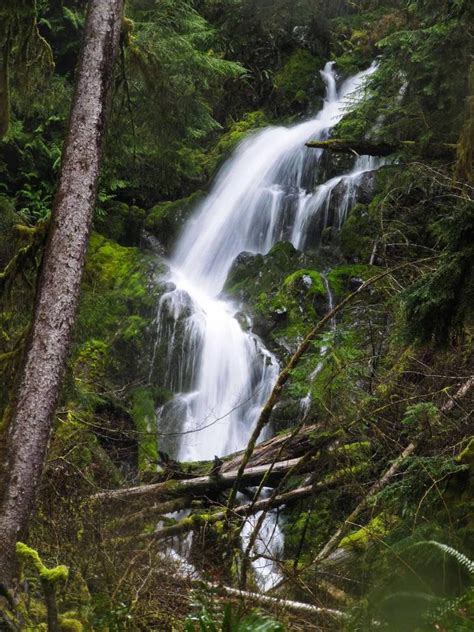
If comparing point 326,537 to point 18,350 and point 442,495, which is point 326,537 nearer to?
point 442,495

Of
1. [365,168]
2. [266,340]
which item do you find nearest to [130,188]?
[365,168]

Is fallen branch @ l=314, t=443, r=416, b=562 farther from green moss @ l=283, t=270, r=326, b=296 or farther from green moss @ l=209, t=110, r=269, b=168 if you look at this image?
green moss @ l=209, t=110, r=269, b=168

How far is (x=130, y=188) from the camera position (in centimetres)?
1769

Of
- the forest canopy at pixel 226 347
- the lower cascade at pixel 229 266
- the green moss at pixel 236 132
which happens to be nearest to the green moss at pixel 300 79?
the lower cascade at pixel 229 266

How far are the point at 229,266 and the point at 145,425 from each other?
547cm

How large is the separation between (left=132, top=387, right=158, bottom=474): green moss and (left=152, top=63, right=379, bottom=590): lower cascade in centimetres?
31

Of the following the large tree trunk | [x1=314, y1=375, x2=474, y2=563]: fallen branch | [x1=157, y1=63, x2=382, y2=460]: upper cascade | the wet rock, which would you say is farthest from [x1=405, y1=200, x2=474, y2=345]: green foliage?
the wet rock

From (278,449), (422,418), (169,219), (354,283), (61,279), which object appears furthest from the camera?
(169,219)

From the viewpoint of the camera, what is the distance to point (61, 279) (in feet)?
15.5

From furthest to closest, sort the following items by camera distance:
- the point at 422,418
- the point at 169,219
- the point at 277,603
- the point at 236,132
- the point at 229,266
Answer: the point at 236,132, the point at 169,219, the point at 229,266, the point at 422,418, the point at 277,603

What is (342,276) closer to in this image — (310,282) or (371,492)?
(310,282)

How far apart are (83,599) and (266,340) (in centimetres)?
Answer: 777

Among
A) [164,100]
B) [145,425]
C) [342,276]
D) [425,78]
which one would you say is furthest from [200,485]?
A: [425,78]

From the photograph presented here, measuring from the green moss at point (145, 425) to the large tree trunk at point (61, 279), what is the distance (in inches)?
147
